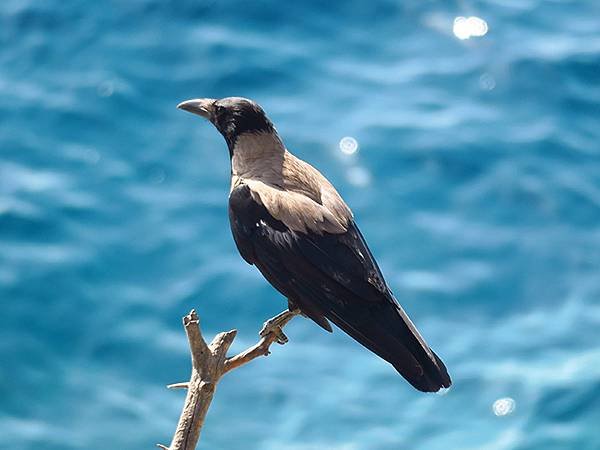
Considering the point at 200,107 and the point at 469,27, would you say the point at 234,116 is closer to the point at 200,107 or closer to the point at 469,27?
the point at 200,107

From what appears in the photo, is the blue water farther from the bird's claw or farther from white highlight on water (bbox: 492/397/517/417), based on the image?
the bird's claw

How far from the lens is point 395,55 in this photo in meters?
13.0

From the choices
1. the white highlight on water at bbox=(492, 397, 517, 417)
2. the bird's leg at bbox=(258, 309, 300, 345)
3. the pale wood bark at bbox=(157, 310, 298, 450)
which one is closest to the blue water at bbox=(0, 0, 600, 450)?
the white highlight on water at bbox=(492, 397, 517, 417)

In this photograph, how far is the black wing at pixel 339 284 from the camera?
16.4 ft

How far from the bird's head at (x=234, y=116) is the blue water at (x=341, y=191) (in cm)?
440

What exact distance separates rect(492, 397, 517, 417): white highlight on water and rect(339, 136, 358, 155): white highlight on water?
9.39ft

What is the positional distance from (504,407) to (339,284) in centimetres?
523

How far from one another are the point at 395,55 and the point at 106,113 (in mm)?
3006

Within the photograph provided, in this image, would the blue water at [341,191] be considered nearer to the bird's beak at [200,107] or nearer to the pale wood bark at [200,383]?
the bird's beak at [200,107]

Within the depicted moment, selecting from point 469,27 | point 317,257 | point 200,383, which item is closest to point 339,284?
point 317,257

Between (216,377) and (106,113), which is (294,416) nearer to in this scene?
(106,113)

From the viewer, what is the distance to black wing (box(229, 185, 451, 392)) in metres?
4.98

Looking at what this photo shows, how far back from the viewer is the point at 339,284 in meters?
5.13

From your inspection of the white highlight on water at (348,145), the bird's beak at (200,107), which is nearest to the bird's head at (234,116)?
the bird's beak at (200,107)
